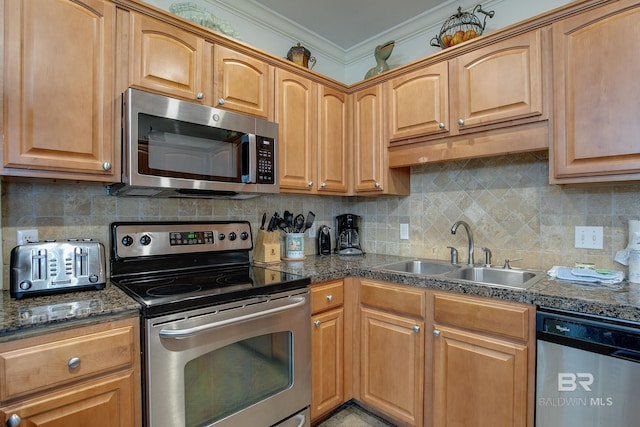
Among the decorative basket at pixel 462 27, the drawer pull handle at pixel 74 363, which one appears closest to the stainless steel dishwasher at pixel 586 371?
the decorative basket at pixel 462 27

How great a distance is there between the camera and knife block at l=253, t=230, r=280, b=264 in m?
2.13

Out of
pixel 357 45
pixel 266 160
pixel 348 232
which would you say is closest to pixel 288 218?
pixel 348 232

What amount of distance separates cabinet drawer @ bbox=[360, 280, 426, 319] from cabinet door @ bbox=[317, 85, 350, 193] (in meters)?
0.76

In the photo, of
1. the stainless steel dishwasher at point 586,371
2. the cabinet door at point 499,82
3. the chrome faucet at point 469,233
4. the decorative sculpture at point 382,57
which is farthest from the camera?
the decorative sculpture at point 382,57

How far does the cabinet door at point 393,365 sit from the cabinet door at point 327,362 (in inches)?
5.5

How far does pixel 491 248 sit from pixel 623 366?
3.09 feet

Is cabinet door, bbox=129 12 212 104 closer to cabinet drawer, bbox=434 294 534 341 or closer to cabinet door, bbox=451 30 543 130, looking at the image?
cabinet door, bbox=451 30 543 130

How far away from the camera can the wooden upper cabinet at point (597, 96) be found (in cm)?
138

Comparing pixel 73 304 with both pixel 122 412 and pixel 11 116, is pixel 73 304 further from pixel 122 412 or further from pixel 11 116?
pixel 11 116

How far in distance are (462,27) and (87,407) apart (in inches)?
103

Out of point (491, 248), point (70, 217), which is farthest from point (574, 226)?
point (70, 217)

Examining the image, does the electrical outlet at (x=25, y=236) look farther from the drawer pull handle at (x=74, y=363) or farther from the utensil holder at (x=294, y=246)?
the utensil holder at (x=294, y=246)

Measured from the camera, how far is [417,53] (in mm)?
2469

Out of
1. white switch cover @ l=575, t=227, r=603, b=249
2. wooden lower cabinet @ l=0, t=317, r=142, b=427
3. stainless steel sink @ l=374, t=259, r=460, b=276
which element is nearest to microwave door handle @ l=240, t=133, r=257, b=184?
wooden lower cabinet @ l=0, t=317, r=142, b=427
